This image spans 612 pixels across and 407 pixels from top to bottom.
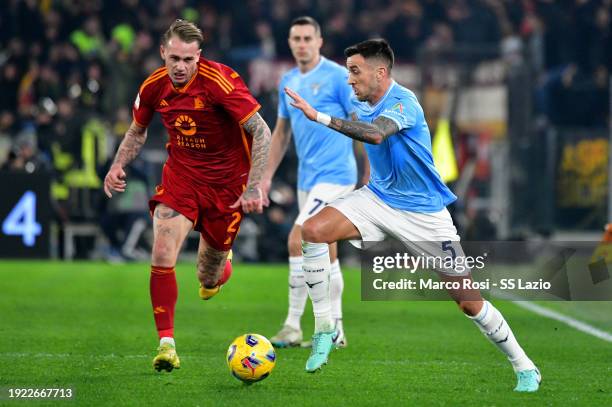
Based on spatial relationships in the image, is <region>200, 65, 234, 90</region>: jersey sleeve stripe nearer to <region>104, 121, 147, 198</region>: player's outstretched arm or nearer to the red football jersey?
the red football jersey

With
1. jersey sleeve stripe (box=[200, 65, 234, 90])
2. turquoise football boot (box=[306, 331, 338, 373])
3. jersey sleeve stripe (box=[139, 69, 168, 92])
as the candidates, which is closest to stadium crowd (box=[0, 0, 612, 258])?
jersey sleeve stripe (box=[139, 69, 168, 92])

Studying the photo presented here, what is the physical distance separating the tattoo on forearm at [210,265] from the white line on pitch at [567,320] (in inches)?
134

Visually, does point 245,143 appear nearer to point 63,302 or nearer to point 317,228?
point 317,228

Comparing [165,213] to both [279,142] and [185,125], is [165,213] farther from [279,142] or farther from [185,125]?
[279,142]

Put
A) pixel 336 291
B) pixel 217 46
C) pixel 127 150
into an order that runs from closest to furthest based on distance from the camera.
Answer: pixel 127 150, pixel 336 291, pixel 217 46

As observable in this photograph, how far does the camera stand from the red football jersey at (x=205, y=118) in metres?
7.95

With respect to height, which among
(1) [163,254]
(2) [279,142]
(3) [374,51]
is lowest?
(1) [163,254]

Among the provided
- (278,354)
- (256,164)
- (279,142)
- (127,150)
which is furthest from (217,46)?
(256,164)

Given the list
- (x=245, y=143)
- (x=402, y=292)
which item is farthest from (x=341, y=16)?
(x=245, y=143)

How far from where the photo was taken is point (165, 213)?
316 inches

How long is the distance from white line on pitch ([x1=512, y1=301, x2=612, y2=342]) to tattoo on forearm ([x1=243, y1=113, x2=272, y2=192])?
379cm

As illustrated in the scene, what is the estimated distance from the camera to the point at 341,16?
74.8 feet

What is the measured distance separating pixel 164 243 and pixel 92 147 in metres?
11.4

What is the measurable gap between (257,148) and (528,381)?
2271 millimetres
